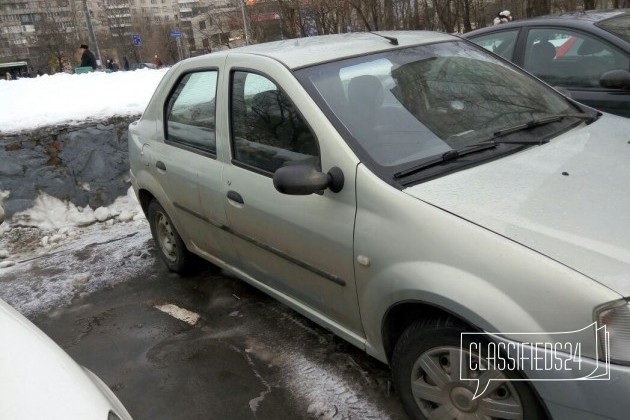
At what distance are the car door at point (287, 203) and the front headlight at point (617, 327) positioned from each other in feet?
3.44

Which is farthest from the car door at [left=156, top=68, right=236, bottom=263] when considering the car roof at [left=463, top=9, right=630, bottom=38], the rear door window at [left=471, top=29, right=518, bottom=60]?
the car roof at [left=463, top=9, right=630, bottom=38]

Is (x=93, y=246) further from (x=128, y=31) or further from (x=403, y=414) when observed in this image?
(x=128, y=31)

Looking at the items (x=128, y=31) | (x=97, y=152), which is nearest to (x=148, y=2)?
(x=128, y=31)

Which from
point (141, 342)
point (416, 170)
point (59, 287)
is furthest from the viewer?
point (59, 287)

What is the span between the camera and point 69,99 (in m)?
7.11

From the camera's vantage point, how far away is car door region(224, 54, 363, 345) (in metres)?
2.55

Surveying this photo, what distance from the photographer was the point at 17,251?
5.59 metres

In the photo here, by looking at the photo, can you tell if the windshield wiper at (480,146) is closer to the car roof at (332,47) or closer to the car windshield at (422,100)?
the car windshield at (422,100)

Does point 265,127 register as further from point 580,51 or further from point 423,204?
point 580,51

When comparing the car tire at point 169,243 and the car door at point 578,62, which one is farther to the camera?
the car door at point 578,62

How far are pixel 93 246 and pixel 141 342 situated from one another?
2.14 m

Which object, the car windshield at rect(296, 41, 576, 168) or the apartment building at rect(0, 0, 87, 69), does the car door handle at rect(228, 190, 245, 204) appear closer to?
the car windshield at rect(296, 41, 576, 168)

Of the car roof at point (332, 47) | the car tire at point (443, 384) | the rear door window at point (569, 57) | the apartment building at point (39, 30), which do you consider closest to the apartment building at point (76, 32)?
the apartment building at point (39, 30)

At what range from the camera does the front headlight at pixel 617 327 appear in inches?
67.1
